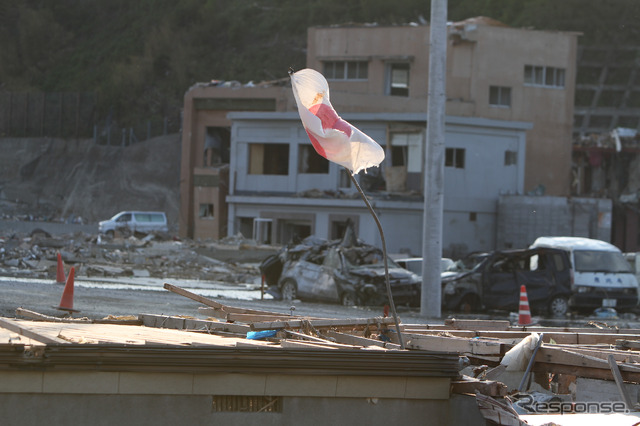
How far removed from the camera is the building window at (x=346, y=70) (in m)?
54.0

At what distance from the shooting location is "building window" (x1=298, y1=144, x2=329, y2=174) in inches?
1842

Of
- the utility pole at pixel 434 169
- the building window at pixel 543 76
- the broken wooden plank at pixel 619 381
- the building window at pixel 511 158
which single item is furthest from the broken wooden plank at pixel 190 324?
the building window at pixel 543 76

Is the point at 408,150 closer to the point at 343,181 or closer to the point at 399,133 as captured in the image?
the point at 399,133

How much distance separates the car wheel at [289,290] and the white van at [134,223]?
29.7 m

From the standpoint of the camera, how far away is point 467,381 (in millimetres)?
6543

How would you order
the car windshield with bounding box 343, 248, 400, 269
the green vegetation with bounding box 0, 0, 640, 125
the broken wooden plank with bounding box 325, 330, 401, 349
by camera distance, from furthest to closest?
the green vegetation with bounding box 0, 0, 640, 125 < the car windshield with bounding box 343, 248, 400, 269 < the broken wooden plank with bounding box 325, 330, 401, 349

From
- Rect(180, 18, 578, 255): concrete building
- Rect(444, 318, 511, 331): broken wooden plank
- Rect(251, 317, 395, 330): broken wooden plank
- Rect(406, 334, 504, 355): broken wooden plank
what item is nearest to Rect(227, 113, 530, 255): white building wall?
Rect(180, 18, 578, 255): concrete building

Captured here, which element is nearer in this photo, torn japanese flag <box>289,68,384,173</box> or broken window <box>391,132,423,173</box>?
torn japanese flag <box>289,68,384,173</box>

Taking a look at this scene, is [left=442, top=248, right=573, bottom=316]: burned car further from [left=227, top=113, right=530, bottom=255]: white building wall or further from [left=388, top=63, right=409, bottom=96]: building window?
[left=388, top=63, right=409, bottom=96]: building window

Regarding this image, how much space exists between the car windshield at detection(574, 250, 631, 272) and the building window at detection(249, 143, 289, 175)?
2540cm

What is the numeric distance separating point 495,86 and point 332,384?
48.2m

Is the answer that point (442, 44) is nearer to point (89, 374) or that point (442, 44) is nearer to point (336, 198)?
point (89, 374)

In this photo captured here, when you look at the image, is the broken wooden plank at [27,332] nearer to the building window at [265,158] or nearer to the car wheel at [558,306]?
the car wheel at [558,306]

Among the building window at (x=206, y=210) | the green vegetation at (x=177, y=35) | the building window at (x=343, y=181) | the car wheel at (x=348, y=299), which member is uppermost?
the green vegetation at (x=177, y=35)
